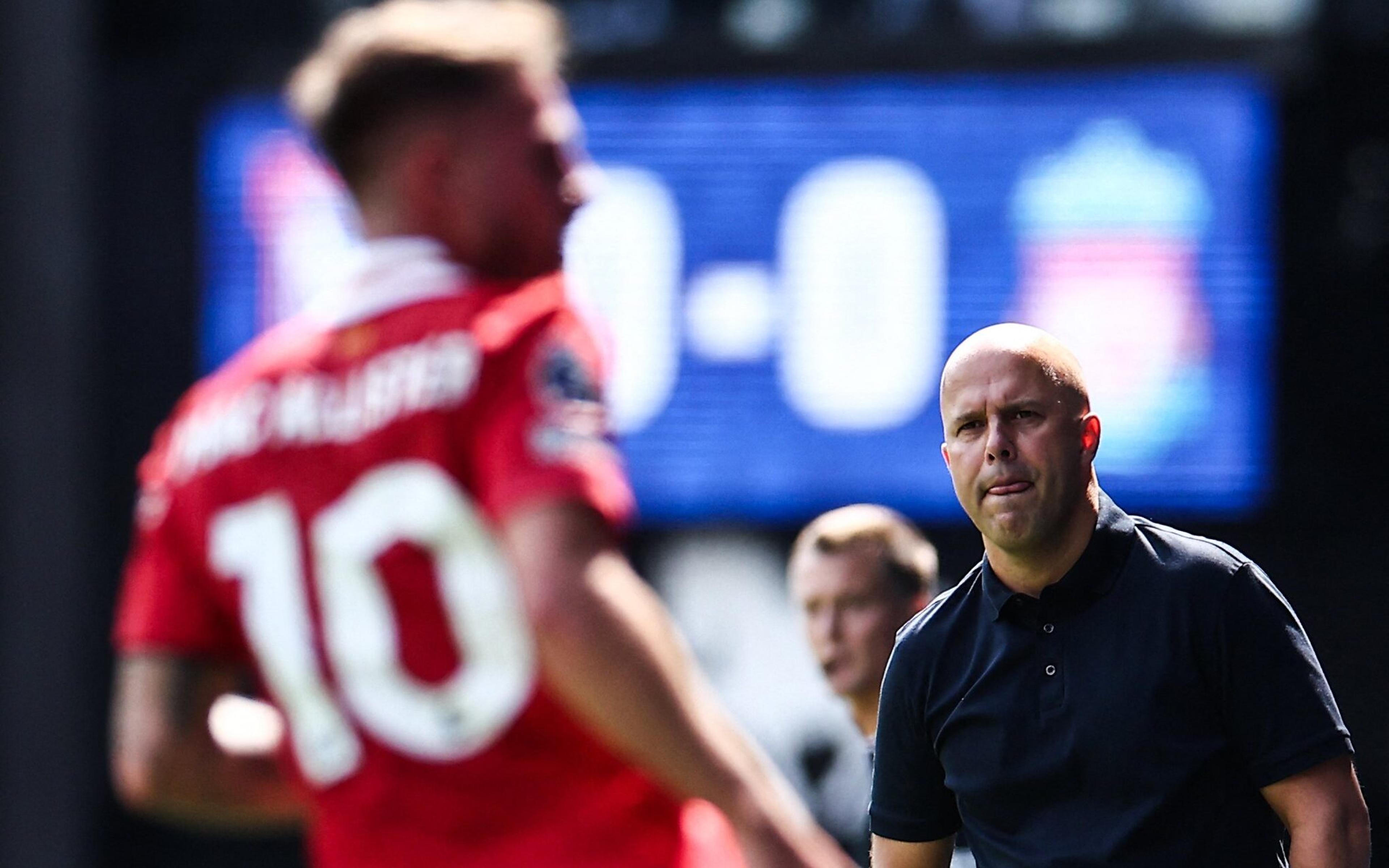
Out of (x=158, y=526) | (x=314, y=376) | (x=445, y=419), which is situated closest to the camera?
(x=445, y=419)

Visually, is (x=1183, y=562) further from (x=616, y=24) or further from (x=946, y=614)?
(x=616, y=24)

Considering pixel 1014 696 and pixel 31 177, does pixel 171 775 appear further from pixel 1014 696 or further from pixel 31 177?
pixel 31 177

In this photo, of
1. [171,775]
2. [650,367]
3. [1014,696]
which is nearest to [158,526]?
[171,775]

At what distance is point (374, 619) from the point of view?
190cm

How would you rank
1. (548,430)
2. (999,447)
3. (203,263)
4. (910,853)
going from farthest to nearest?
(203,263) < (548,430) < (910,853) < (999,447)

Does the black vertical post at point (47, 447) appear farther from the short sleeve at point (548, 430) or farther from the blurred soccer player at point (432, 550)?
the short sleeve at point (548, 430)

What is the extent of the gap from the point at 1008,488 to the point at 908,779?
0.21 metres

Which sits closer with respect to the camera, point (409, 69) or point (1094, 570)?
point (1094, 570)

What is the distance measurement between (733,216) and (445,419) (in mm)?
A: 4396

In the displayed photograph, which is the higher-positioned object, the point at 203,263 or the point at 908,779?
the point at 908,779

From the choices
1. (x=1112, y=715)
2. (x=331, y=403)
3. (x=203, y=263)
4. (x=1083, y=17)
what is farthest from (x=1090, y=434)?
(x=203, y=263)

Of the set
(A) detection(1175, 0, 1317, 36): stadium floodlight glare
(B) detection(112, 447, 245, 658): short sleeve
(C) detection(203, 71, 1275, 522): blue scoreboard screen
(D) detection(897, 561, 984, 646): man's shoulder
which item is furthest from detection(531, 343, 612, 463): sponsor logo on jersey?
(A) detection(1175, 0, 1317, 36): stadium floodlight glare

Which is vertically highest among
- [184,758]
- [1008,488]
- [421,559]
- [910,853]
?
[1008,488]

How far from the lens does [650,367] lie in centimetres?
620
